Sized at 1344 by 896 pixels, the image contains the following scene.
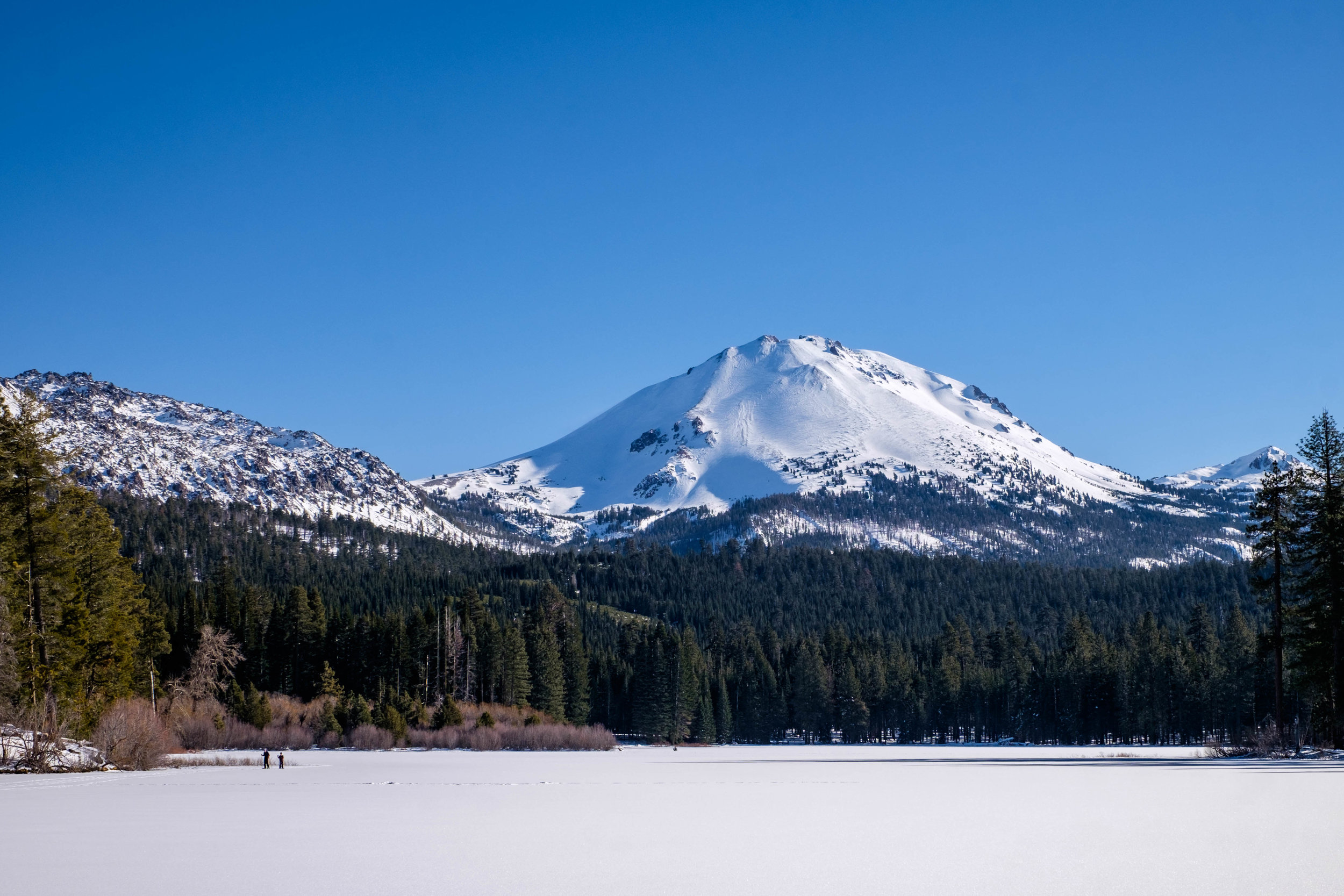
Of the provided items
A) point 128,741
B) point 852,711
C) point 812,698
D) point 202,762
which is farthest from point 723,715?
point 128,741

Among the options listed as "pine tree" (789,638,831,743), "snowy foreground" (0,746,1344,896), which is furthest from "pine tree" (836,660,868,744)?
"snowy foreground" (0,746,1344,896)

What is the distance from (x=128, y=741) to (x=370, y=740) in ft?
114

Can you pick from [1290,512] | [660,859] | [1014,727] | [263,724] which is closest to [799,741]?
[1014,727]

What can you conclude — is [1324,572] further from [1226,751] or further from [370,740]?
[370,740]

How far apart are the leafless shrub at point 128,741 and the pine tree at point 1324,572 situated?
4346cm

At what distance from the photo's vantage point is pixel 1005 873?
15.0 meters

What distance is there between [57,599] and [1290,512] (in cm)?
4829

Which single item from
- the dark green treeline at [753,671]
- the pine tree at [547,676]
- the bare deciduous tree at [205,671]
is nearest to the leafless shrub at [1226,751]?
the dark green treeline at [753,671]

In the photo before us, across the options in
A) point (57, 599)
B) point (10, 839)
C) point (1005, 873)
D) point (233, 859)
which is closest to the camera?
point (1005, 873)

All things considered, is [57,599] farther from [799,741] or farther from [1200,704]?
[799,741]

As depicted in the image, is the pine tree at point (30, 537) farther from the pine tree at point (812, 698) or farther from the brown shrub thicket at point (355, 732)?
the pine tree at point (812, 698)

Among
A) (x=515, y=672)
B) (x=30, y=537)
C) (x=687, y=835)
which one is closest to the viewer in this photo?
(x=687, y=835)

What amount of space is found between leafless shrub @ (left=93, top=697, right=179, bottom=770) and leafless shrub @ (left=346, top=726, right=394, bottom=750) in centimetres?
3137

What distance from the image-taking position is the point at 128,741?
1496 inches
